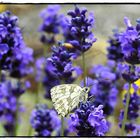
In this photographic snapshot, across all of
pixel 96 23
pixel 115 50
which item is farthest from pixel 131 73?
pixel 96 23

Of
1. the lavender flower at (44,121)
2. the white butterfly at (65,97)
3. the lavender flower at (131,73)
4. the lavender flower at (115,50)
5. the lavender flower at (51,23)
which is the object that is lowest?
the lavender flower at (44,121)

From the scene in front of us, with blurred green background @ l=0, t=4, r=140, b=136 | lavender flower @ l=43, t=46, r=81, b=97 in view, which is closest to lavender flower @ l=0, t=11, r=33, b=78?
lavender flower @ l=43, t=46, r=81, b=97

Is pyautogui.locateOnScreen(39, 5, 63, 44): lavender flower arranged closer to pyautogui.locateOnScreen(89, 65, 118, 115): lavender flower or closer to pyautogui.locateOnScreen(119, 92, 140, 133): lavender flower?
pyautogui.locateOnScreen(89, 65, 118, 115): lavender flower

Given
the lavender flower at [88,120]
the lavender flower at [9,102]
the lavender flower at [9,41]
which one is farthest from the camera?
the lavender flower at [9,102]

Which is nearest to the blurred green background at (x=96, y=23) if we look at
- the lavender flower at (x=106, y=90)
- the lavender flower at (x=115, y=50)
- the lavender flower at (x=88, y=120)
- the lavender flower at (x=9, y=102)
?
the lavender flower at (x=9, y=102)

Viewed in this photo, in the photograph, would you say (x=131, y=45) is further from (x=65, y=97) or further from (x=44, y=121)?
(x=44, y=121)

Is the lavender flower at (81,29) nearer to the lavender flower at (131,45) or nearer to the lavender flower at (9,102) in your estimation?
Answer: the lavender flower at (131,45)
